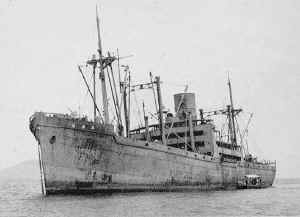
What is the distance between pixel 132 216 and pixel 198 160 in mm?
18378

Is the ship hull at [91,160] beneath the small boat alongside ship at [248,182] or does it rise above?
above

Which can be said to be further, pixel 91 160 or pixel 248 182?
pixel 248 182

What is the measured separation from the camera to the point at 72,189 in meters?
25.6

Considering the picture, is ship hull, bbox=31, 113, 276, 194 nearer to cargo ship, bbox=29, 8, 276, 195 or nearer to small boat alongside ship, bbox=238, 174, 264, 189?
cargo ship, bbox=29, 8, 276, 195

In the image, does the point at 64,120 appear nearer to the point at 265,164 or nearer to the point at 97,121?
the point at 97,121

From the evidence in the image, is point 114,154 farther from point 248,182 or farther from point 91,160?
point 248,182

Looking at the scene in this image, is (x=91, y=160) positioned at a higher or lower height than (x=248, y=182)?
higher

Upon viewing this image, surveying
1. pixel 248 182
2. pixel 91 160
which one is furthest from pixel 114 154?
pixel 248 182

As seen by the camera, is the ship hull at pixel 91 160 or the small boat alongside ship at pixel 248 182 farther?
the small boat alongside ship at pixel 248 182

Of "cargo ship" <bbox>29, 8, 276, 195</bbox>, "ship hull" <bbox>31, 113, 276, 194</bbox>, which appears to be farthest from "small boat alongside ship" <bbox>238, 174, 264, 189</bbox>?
"ship hull" <bbox>31, 113, 276, 194</bbox>

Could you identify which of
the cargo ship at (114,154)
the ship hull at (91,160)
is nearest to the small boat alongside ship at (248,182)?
the cargo ship at (114,154)

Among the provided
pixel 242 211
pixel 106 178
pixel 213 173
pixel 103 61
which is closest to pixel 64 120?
pixel 106 178

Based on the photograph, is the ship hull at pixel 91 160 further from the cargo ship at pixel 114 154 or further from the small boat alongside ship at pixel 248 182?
the small boat alongside ship at pixel 248 182

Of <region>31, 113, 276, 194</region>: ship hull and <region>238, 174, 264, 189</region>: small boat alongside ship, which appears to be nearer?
<region>31, 113, 276, 194</region>: ship hull
